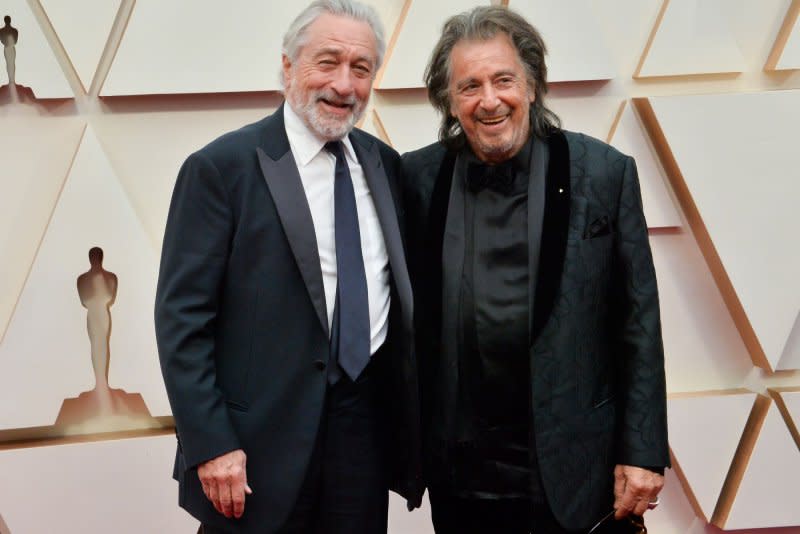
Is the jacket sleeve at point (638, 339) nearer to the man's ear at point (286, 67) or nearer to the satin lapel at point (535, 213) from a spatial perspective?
the satin lapel at point (535, 213)

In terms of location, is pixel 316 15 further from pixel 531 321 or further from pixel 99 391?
pixel 99 391

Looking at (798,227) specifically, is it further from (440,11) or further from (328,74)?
(328,74)

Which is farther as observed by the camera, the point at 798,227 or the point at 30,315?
the point at 798,227

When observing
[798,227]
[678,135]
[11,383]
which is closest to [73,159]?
[11,383]

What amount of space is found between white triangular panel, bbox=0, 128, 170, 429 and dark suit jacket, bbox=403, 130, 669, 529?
1093 millimetres

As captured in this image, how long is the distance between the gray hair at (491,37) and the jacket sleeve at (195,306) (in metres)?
0.54

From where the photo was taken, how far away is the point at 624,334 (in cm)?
168

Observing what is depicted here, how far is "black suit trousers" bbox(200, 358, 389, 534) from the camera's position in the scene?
162 cm

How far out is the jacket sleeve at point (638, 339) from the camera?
1654mm

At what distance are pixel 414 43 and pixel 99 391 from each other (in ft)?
4.44

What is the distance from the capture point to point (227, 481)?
1.53 m

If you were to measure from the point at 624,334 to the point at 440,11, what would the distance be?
125 cm

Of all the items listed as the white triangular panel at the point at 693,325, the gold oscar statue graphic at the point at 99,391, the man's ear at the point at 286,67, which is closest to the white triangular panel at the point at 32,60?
the gold oscar statue graphic at the point at 99,391

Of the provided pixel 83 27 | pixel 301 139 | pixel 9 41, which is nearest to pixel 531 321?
pixel 301 139
